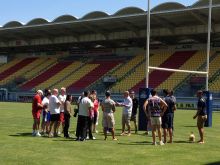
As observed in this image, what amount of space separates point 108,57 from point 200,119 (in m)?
42.6

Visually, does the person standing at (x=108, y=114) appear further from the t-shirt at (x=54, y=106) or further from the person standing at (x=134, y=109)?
the person standing at (x=134, y=109)

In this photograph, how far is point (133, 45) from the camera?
55.3 metres

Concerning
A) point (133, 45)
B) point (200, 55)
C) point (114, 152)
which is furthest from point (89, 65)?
point (114, 152)

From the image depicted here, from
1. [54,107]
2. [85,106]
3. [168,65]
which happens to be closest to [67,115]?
[54,107]

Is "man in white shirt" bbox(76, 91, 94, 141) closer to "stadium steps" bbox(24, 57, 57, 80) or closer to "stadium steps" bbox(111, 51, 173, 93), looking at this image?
"stadium steps" bbox(111, 51, 173, 93)

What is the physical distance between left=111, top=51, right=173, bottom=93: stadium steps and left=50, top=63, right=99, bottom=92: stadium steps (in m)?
6.79

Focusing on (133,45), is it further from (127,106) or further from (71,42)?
(127,106)

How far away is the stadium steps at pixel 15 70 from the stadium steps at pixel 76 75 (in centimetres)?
907

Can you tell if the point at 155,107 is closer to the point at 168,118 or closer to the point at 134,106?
the point at 168,118

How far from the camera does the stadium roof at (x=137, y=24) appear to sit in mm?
41250

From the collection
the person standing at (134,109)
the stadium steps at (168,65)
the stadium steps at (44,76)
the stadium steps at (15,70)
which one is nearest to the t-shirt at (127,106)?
the person standing at (134,109)

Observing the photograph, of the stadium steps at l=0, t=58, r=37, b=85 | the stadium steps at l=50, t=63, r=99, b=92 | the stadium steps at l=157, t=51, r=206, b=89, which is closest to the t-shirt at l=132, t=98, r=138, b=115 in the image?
the stadium steps at l=157, t=51, r=206, b=89

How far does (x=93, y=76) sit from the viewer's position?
55219 mm

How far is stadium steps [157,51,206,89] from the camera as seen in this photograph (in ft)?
152
